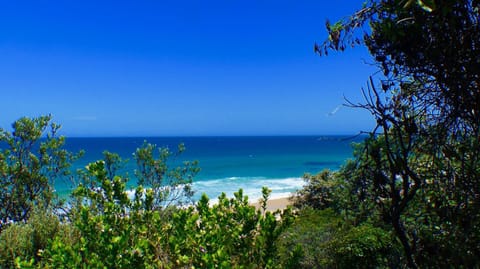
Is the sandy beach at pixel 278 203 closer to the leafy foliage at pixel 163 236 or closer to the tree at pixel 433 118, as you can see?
the tree at pixel 433 118

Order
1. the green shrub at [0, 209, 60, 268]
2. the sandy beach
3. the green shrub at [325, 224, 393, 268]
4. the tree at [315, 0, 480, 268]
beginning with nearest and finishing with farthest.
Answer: the tree at [315, 0, 480, 268], the green shrub at [0, 209, 60, 268], the green shrub at [325, 224, 393, 268], the sandy beach

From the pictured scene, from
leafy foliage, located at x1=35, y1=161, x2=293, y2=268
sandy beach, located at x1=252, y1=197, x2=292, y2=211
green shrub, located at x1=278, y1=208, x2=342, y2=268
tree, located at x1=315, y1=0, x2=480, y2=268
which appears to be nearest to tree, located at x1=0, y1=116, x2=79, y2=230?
green shrub, located at x1=278, y1=208, x2=342, y2=268

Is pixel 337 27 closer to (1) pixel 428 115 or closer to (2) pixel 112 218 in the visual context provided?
(1) pixel 428 115

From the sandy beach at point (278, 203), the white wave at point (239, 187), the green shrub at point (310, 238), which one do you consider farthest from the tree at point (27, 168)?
the white wave at point (239, 187)

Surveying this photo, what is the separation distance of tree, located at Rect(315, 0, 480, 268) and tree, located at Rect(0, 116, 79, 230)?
291 inches

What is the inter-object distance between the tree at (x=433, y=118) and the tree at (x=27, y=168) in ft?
24.2

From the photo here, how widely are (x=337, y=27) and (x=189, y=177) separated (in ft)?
23.5

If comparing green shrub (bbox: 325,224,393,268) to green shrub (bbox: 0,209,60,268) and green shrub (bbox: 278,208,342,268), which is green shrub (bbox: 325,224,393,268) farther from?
green shrub (bbox: 0,209,60,268)

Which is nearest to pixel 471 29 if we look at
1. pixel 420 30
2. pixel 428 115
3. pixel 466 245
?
pixel 420 30

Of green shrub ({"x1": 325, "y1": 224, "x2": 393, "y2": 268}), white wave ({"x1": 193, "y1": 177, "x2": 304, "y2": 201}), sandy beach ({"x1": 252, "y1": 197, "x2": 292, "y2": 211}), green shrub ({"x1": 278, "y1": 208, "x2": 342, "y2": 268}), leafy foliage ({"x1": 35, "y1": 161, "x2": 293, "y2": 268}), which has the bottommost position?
white wave ({"x1": 193, "y1": 177, "x2": 304, "y2": 201})

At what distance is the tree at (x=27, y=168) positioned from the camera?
7627 millimetres

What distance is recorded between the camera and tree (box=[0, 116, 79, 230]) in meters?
7.63

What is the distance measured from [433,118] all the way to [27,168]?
8.51 meters

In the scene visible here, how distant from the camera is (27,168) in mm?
7918
